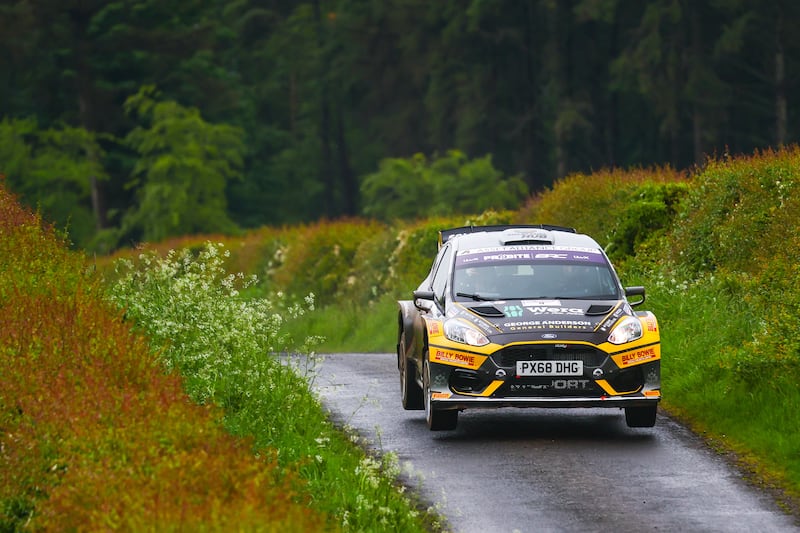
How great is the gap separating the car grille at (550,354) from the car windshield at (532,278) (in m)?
1.05

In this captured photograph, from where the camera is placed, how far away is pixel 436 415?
14078 mm

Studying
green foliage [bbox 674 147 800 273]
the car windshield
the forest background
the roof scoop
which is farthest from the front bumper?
the forest background

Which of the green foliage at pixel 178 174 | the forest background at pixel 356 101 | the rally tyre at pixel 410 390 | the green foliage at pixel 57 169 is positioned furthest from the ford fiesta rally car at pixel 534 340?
the green foliage at pixel 57 169

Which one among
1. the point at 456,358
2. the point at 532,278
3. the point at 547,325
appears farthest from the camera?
the point at 532,278

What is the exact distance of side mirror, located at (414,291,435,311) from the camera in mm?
14836

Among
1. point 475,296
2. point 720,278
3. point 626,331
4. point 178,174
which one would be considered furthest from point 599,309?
point 178,174

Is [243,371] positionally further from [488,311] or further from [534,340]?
[534,340]

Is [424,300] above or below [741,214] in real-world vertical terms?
above

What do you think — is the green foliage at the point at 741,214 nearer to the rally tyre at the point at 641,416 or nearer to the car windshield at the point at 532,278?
the car windshield at the point at 532,278

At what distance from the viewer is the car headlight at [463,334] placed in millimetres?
13609

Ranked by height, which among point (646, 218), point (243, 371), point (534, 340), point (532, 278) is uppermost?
point (532, 278)

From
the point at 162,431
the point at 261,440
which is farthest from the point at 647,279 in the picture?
the point at 162,431

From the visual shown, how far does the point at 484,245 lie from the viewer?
15586 millimetres

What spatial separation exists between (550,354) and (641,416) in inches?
51.1
